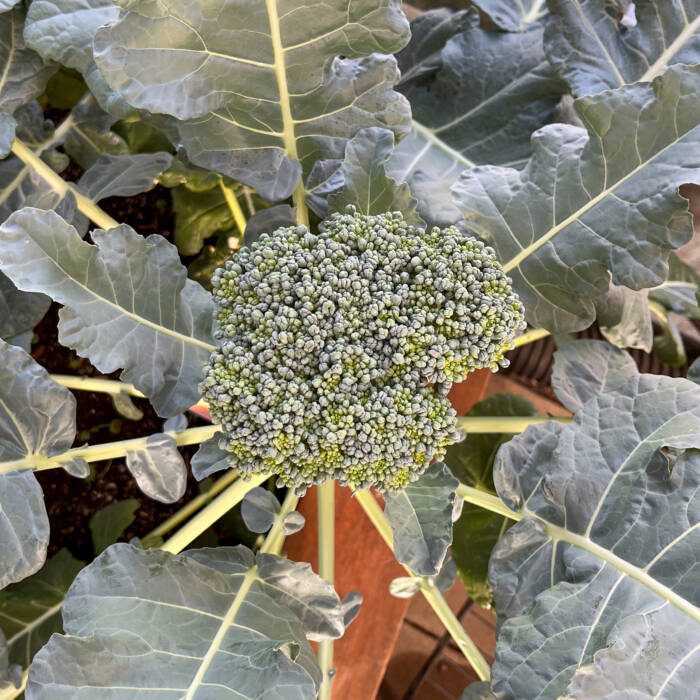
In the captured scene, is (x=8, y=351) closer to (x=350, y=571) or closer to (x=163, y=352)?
(x=163, y=352)

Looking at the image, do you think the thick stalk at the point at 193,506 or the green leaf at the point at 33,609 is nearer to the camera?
the green leaf at the point at 33,609

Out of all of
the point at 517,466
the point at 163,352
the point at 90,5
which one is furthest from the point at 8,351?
the point at 517,466

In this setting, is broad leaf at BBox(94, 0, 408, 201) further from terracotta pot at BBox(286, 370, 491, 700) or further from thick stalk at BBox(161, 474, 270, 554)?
terracotta pot at BBox(286, 370, 491, 700)

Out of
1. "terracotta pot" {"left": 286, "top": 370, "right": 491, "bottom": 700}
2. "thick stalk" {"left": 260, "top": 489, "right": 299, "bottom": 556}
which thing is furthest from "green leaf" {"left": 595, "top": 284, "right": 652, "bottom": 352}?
"thick stalk" {"left": 260, "top": 489, "right": 299, "bottom": 556}

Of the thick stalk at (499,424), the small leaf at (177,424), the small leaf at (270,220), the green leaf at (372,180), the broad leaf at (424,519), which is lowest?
the thick stalk at (499,424)

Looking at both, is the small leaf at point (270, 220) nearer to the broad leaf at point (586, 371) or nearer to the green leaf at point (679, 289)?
the broad leaf at point (586, 371)

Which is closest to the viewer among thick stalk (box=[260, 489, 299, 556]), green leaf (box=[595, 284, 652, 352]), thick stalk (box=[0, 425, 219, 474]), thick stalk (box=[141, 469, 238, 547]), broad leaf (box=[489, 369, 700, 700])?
broad leaf (box=[489, 369, 700, 700])

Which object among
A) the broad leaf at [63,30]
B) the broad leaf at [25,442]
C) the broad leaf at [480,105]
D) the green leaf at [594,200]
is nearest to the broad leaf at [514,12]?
the broad leaf at [480,105]

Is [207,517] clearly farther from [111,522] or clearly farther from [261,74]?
[261,74]
